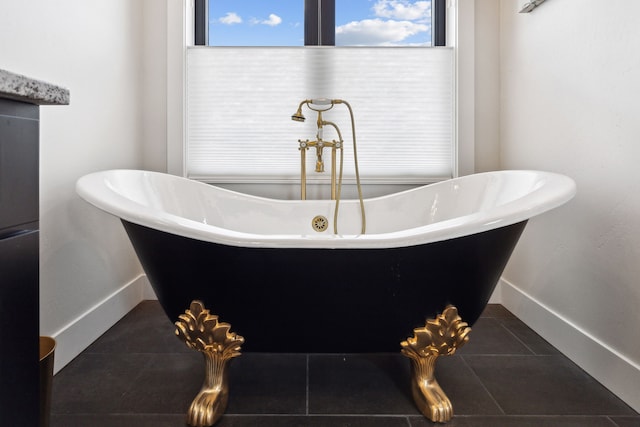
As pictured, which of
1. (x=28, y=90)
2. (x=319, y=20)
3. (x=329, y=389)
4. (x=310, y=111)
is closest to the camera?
(x=28, y=90)

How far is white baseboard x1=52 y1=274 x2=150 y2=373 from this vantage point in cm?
138

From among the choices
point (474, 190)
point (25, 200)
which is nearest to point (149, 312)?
point (25, 200)

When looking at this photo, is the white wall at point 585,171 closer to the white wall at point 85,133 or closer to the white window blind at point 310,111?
the white window blind at point 310,111

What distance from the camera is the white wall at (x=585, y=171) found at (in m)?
1.20

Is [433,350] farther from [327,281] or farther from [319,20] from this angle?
[319,20]

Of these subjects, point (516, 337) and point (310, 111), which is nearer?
point (516, 337)

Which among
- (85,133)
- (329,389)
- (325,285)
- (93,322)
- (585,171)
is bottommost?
(329,389)

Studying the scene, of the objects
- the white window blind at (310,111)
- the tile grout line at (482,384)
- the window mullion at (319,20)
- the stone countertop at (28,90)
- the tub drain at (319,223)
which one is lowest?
the tile grout line at (482,384)

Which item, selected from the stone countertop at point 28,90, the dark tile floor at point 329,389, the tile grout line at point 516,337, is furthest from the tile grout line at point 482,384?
the stone countertop at point 28,90

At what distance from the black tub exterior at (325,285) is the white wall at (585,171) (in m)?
0.46

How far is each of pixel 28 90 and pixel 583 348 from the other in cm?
171

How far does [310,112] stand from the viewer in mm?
2098

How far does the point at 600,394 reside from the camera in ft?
4.01

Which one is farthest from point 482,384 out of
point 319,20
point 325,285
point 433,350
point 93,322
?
point 319,20
